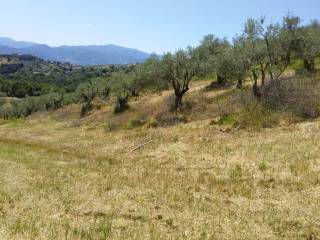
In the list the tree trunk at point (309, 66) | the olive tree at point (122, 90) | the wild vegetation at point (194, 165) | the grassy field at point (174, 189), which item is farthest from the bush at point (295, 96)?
the olive tree at point (122, 90)

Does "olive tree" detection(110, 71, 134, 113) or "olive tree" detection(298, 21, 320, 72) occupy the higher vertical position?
"olive tree" detection(298, 21, 320, 72)

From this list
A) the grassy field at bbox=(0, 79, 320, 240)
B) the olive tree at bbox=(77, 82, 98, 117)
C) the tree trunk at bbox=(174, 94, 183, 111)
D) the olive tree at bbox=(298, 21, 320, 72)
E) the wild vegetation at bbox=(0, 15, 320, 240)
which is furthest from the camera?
the olive tree at bbox=(77, 82, 98, 117)

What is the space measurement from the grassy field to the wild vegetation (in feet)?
0.19

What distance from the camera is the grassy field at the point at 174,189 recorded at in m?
13.9

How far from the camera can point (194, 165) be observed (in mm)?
26938

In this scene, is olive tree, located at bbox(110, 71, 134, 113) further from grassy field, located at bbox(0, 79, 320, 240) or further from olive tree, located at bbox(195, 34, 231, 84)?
grassy field, located at bbox(0, 79, 320, 240)

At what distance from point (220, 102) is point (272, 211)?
117 feet

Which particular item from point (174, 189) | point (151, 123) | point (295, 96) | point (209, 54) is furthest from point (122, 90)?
point (174, 189)

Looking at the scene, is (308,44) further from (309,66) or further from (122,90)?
(122,90)

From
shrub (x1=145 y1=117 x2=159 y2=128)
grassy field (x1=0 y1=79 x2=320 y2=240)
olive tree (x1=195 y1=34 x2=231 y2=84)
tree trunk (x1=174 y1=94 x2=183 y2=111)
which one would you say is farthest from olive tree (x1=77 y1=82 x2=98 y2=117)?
grassy field (x1=0 y1=79 x2=320 y2=240)

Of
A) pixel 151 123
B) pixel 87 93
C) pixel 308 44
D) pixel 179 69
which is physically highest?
pixel 308 44

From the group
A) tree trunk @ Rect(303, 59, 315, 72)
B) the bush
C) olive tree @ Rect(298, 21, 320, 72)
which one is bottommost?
the bush

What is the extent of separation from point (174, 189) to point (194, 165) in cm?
728

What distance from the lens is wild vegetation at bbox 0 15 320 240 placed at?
14398 millimetres
